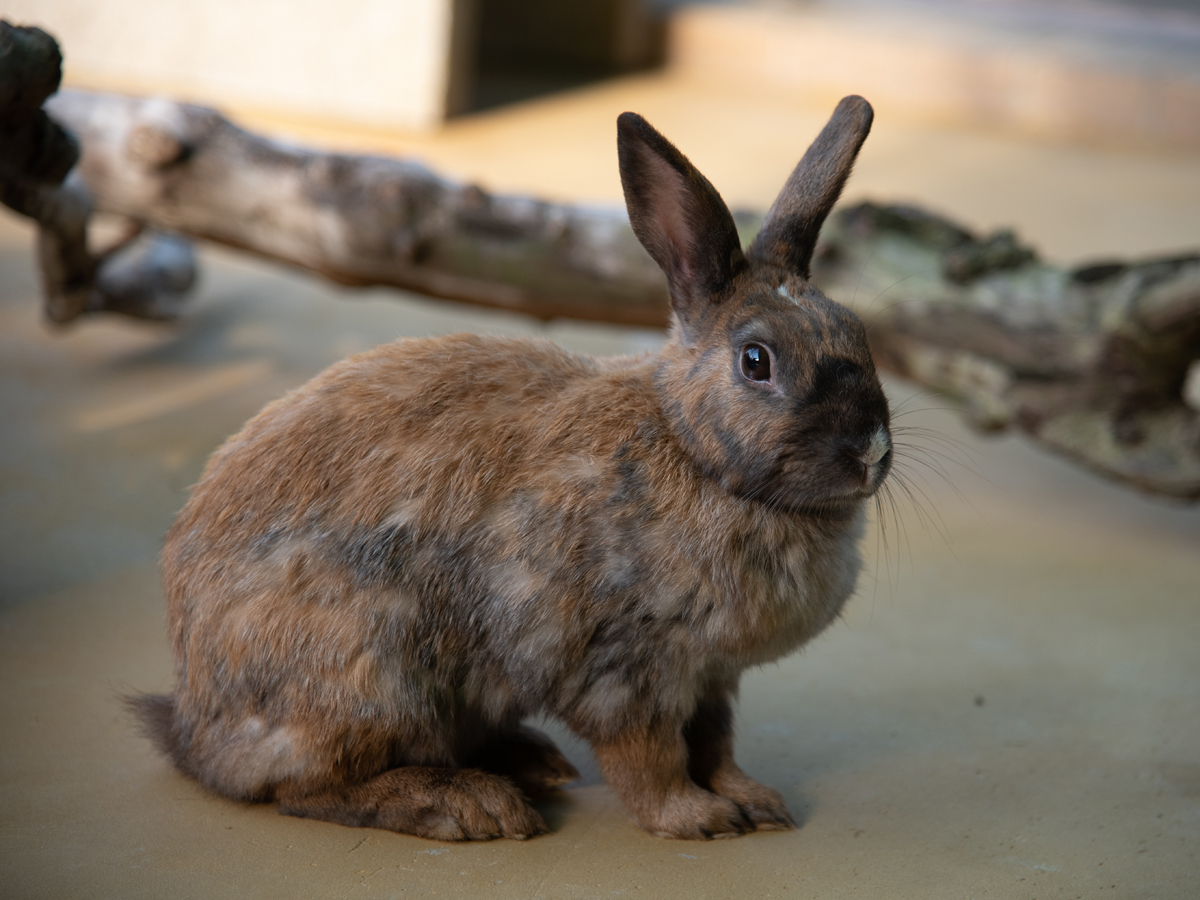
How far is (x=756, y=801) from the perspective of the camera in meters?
2.66

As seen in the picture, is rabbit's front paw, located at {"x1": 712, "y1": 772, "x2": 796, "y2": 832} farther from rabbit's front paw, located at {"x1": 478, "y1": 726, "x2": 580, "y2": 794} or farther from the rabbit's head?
the rabbit's head

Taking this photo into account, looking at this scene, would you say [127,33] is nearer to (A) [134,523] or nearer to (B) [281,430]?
(A) [134,523]

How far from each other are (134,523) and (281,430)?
165 cm

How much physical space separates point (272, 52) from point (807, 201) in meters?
7.70

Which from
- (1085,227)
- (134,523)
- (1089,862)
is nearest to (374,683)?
(1089,862)

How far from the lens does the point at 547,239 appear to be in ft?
15.1

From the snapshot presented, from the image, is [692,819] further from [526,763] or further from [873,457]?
[873,457]

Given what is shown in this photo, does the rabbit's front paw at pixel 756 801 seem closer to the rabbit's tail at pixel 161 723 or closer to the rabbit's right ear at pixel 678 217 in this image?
the rabbit's right ear at pixel 678 217

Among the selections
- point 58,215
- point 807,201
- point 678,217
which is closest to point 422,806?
point 678,217

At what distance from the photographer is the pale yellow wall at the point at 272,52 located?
29.6ft

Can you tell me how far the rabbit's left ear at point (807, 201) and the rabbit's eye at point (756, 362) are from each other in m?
0.28

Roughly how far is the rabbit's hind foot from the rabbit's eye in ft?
3.48

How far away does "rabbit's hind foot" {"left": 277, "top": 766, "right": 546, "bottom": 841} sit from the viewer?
2496 mm

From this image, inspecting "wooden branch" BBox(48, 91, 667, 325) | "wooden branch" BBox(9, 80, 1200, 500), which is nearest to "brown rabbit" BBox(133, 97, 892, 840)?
"wooden branch" BBox(9, 80, 1200, 500)
